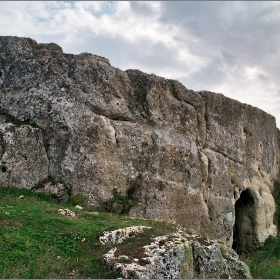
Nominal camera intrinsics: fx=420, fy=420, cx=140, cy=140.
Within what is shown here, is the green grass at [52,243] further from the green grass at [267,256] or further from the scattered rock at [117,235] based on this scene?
the green grass at [267,256]

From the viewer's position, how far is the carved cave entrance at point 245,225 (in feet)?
54.2

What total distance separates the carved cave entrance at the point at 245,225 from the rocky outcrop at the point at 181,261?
876cm

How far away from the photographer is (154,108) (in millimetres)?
13102

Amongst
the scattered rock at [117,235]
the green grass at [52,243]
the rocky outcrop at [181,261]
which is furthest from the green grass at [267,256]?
the scattered rock at [117,235]

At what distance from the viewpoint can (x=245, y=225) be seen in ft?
54.9

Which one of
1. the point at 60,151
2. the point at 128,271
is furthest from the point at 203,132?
the point at 128,271

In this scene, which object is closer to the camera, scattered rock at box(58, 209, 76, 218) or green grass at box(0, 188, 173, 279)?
green grass at box(0, 188, 173, 279)

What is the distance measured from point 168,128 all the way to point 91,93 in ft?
8.98

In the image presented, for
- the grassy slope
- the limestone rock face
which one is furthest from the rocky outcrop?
the limestone rock face

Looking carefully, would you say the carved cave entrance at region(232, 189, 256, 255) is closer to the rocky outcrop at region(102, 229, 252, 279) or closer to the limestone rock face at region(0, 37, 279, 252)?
the limestone rock face at region(0, 37, 279, 252)

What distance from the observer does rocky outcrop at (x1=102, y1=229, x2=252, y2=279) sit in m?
6.59

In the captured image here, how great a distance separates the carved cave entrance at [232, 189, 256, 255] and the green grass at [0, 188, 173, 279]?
8361 mm

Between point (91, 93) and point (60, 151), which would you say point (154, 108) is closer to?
point (91, 93)

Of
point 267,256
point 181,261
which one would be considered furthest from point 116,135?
point 267,256
